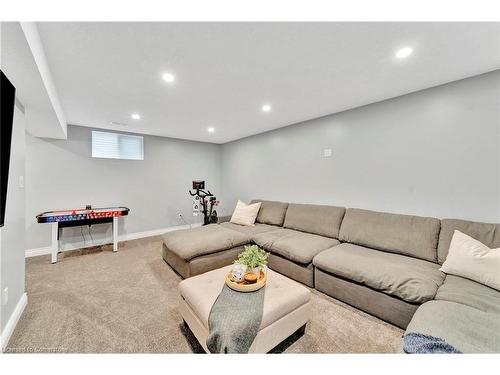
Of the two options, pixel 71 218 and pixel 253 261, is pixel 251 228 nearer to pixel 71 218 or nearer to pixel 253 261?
pixel 253 261

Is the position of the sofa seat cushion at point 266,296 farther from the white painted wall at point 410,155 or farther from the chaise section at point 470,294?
the white painted wall at point 410,155

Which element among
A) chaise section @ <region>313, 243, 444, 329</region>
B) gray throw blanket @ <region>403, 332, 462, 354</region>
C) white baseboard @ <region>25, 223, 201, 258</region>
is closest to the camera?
gray throw blanket @ <region>403, 332, 462, 354</region>

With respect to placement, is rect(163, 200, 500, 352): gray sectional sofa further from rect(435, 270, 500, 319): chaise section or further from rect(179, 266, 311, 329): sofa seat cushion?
rect(179, 266, 311, 329): sofa seat cushion

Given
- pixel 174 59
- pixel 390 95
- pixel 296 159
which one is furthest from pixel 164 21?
pixel 296 159

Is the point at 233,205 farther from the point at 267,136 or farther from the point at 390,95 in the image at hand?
the point at 390,95

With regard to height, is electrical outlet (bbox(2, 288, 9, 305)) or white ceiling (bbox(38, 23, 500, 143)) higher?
white ceiling (bbox(38, 23, 500, 143))

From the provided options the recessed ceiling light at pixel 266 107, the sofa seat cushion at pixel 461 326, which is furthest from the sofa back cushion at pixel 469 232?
the recessed ceiling light at pixel 266 107

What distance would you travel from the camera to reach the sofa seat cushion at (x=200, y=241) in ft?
8.00

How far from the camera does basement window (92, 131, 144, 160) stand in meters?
3.88

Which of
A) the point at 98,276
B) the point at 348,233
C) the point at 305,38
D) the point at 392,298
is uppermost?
the point at 305,38

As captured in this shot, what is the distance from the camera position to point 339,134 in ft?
10.2

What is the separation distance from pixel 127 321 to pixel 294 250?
184cm

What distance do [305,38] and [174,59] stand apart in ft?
3.68

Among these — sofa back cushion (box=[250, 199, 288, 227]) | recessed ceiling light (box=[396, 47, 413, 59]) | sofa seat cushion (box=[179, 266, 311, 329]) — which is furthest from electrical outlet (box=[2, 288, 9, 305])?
recessed ceiling light (box=[396, 47, 413, 59])
